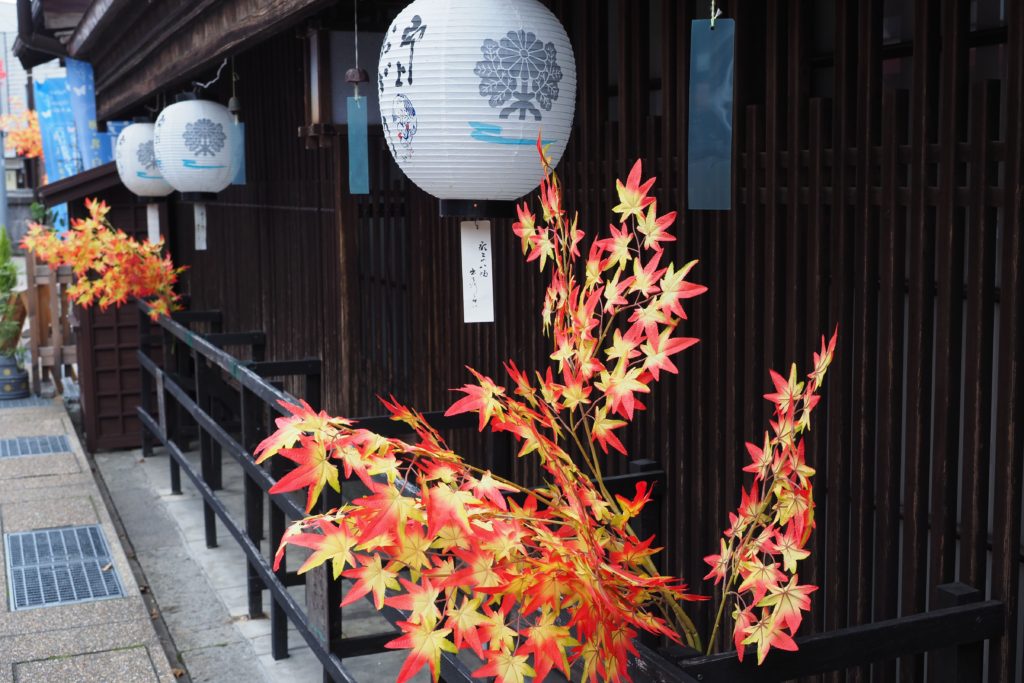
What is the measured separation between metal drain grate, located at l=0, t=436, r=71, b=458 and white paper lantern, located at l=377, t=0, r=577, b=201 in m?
8.01

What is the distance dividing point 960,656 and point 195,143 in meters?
6.05

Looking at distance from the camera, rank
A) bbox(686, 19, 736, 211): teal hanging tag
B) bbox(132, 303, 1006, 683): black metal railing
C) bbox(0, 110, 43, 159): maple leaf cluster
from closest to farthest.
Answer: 1. bbox(132, 303, 1006, 683): black metal railing
2. bbox(686, 19, 736, 211): teal hanging tag
3. bbox(0, 110, 43, 159): maple leaf cluster

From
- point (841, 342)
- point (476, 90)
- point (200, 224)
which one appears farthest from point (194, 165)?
point (841, 342)

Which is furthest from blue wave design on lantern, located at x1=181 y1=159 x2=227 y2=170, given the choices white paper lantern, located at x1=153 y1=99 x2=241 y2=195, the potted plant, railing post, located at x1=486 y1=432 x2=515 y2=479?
the potted plant

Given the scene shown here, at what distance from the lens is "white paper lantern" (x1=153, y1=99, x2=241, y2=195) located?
7.38 metres

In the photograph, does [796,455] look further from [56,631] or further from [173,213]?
[173,213]

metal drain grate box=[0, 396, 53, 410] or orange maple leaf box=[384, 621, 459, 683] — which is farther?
metal drain grate box=[0, 396, 53, 410]

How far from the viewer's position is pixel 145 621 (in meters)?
6.32

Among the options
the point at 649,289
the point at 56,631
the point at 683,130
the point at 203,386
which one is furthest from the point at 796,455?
the point at 203,386

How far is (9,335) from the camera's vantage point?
12.8 m

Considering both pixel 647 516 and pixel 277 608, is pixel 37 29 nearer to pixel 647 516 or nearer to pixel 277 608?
pixel 277 608

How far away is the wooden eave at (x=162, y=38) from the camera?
18.7 ft

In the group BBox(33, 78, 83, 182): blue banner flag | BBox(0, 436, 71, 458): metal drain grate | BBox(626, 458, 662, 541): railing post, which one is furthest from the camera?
BBox(33, 78, 83, 182): blue banner flag

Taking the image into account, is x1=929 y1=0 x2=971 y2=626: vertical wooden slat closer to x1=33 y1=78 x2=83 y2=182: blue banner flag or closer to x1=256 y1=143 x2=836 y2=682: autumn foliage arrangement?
x1=256 y1=143 x2=836 y2=682: autumn foliage arrangement
